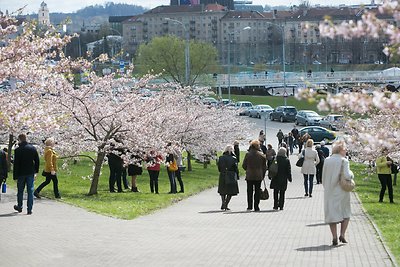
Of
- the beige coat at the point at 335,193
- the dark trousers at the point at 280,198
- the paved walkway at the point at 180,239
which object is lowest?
the dark trousers at the point at 280,198

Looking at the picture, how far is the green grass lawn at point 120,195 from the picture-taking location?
2233 cm

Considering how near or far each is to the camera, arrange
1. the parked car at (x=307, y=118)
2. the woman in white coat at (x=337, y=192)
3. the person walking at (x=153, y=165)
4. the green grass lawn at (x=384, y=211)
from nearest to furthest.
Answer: the woman in white coat at (x=337, y=192)
the green grass lawn at (x=384, y=211)
the person walking at (x=153, y=165)
the parked car at (x=307, y=118)

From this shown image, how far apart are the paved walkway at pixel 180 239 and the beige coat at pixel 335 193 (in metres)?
0.51

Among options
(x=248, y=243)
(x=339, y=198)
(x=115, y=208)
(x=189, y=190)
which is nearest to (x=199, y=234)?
(x=248, y=243)

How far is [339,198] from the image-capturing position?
1628 cm

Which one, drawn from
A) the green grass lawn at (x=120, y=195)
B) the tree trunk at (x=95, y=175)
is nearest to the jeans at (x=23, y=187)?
Result: the green grass lawn at (x=120, y=195)

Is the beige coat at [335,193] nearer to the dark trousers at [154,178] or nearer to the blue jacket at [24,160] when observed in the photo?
the blue jacket at [24,160]

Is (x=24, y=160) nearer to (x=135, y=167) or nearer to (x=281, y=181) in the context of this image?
(x=281, y=181)

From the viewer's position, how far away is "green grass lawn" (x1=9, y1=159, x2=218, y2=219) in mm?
22328

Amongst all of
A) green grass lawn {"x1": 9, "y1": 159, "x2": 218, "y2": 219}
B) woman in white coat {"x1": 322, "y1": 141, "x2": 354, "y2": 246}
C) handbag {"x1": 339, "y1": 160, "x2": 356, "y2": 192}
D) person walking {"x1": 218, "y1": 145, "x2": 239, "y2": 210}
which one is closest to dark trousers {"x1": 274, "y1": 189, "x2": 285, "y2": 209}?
person walking {"x1": 218, "y1": 145, "x2": 239, "y2": 210}

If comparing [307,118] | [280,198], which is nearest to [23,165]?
[280,198]

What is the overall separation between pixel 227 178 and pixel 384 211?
370 cm

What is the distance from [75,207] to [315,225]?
5.48 m

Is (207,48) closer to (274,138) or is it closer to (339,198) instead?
(274,138)
